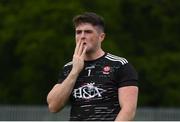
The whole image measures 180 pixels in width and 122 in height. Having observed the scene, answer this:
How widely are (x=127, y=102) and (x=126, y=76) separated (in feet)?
0.62

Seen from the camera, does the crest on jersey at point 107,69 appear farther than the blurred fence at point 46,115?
No

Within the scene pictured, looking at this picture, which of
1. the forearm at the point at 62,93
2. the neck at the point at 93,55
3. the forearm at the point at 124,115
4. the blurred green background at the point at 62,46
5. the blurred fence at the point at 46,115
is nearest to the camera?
the forearm at the point at 124,115

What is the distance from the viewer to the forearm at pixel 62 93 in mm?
4473

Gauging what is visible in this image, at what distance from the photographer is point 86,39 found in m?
4.54

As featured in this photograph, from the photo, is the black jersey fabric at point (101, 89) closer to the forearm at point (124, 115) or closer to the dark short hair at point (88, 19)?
the forearm at point (124, 115)

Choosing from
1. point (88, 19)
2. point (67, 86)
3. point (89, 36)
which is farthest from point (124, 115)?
point (88, 19)

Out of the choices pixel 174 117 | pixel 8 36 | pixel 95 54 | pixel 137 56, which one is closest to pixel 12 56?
pixel 8 36

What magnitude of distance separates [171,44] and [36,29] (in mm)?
6532

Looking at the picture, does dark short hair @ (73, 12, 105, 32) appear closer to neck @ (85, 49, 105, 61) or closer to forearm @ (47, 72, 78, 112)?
neck @ (85, 49, 105, 61)

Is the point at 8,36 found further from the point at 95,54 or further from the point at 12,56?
the point at 95,54

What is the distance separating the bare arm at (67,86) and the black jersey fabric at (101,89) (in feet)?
0.25

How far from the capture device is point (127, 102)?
440 centimetres

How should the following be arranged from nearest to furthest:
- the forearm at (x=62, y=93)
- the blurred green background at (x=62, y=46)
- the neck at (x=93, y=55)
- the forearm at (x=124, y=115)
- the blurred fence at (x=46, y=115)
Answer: the forearm at (x=124, y=115) < the forearm at (x=62, y=93) < the neck at (x=93, y=55) < the blurred fence at (x=46, y=115) < the blurred green background at (x=62, y=46)

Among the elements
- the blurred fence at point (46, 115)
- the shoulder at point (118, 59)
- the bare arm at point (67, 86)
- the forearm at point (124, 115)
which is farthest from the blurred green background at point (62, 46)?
the forearm at point (124, 115)
